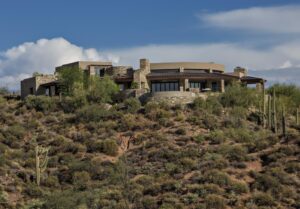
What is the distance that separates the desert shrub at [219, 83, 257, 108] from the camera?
71312 millimetres

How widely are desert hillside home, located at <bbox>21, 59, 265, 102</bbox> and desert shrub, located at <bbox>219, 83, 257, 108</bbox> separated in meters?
2.52

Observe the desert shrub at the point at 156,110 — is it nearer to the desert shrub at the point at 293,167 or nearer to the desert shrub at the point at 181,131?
the desert shrub at the point at 181,131

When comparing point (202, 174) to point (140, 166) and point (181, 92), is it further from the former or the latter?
point (181, 92)

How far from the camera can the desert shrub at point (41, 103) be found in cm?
7300

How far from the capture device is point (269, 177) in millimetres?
50094

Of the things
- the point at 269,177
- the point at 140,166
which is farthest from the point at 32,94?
the point at 269,177

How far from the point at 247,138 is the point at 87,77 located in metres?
24.3

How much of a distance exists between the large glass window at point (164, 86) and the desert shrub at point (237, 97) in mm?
6696

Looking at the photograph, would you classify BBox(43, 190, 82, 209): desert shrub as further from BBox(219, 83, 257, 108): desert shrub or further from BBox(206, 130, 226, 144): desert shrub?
BBox(219, 83, 257, 108): desert shrub

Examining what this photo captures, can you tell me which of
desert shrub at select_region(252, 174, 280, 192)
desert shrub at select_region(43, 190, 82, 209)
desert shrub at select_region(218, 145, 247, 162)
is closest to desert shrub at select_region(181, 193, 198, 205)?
desert shrub at select_region(252, 174, 280, 192)

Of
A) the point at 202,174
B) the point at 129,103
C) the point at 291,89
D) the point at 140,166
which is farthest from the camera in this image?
the point at 291,89

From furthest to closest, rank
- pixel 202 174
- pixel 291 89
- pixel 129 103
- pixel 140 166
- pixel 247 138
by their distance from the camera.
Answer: pixel 291 89 → pixel 129 103 → pixel 247 138 → pixel 140 166 → pixel 202 174

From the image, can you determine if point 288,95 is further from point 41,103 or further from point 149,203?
point 149,203

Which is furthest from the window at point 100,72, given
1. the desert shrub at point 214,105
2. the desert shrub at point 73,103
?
the desert shrub at point 214,105
